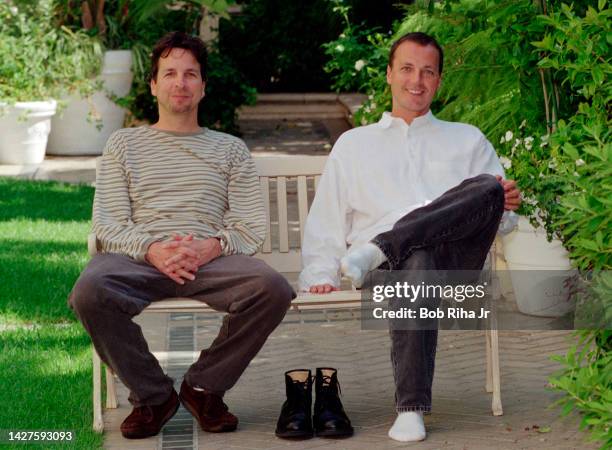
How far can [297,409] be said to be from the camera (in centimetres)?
453

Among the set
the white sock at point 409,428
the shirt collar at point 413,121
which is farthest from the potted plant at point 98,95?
the white sock at point 409,428

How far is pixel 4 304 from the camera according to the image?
6.43m

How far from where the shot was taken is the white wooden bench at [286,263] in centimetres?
454

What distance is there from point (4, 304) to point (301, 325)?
1542 millimetres

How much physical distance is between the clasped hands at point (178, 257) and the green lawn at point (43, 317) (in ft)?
2.16

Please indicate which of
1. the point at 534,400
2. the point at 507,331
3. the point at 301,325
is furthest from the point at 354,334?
the point at 534,400

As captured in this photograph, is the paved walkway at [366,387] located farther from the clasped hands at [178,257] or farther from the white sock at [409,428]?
the clasped hands at [178,257]

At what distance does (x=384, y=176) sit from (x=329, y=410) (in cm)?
94

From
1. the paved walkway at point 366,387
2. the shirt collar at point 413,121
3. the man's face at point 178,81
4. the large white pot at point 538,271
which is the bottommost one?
the paved walkway at point 366,387

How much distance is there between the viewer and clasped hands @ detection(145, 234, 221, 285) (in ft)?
14.5

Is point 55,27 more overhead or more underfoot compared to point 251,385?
more overhead

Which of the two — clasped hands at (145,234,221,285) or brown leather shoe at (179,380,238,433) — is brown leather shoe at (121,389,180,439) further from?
clasped hands at (145,234,221,285)

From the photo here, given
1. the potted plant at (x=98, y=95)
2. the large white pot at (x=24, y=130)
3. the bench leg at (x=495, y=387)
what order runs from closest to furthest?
the bench leg at (x=495, y=387)
the large white pot at (x=24, y=130)
the potted plant at (x=98, y=95)

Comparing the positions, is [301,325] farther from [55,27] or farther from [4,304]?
[55,27]
